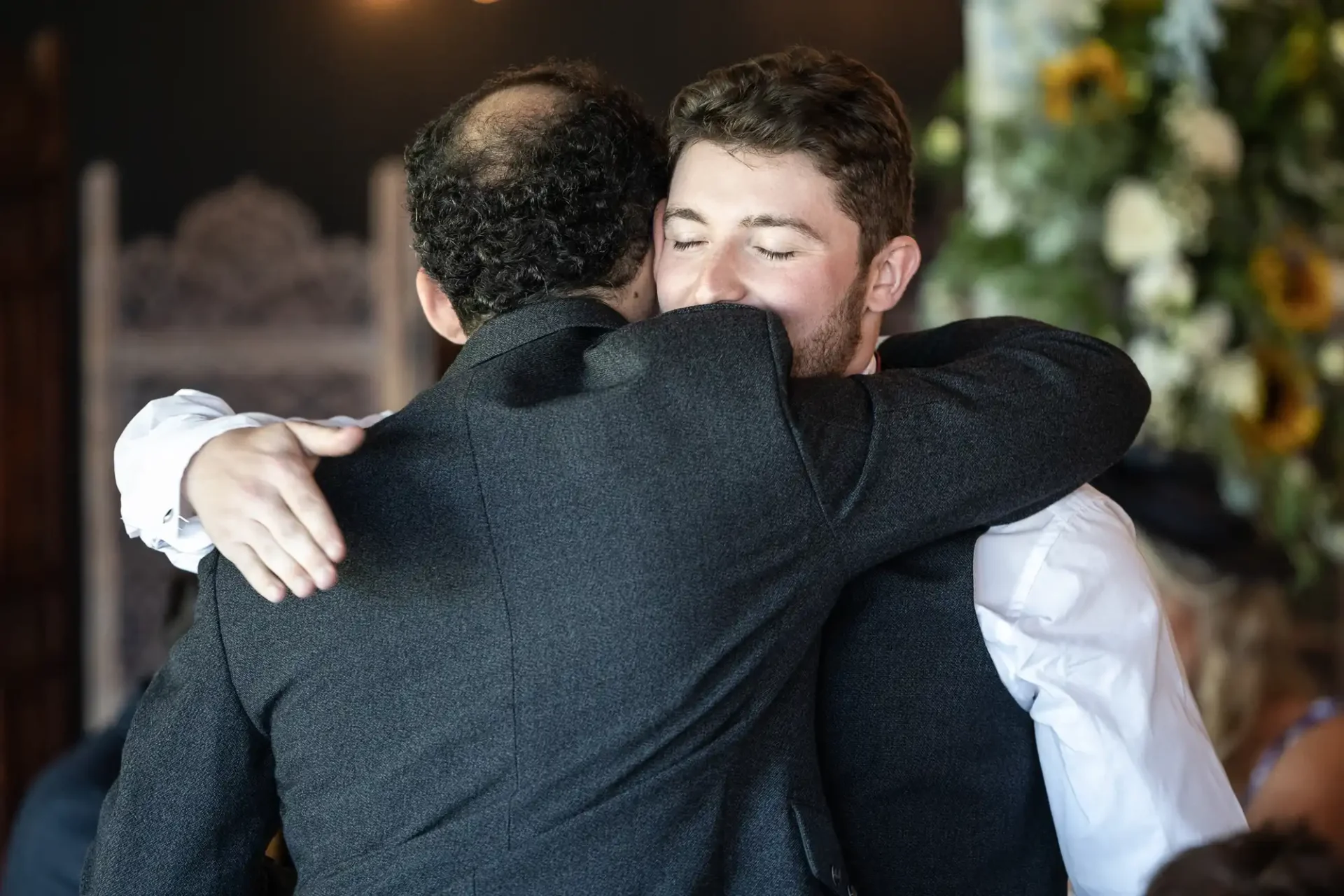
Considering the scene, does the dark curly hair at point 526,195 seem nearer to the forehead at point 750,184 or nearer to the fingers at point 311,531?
the forehead at point 750,184

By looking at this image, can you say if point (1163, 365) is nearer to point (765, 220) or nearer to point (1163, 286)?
point (1163, 286)

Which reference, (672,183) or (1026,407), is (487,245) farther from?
(1026,407)

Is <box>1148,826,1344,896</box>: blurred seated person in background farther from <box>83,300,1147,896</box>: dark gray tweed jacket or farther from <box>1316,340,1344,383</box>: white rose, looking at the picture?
<box>1316,340,1344,383</box>: white rose

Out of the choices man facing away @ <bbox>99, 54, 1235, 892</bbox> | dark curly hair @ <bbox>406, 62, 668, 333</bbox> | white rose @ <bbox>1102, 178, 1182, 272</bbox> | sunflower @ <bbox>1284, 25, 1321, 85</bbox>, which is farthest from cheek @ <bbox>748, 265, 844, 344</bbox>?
sunflower @ <bbox>1284, 25, 1321, 85</bbox>

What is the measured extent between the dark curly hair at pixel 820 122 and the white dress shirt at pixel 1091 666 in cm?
37

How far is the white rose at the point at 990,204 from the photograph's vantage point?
2.92 metres

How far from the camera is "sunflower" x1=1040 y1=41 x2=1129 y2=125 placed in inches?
110

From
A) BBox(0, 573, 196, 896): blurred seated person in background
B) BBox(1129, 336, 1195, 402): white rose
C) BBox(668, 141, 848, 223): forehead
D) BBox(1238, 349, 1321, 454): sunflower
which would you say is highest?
BBox(668, 141, 848, 223): forehead

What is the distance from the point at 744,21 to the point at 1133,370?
293cm

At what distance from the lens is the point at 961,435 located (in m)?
1.16

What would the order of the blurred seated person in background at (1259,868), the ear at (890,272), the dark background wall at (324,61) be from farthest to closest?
1. the dark background wall at (324,61)
2. the ear at (890,272)
3. the blurred seated person in background at (1259,868)

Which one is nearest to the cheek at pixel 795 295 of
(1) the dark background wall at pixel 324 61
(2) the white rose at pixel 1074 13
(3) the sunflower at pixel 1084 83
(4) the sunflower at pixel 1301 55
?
(3) the sunflower at pixel 1084 83

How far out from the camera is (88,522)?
15.1ft

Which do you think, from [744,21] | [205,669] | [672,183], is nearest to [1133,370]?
[672,183]
